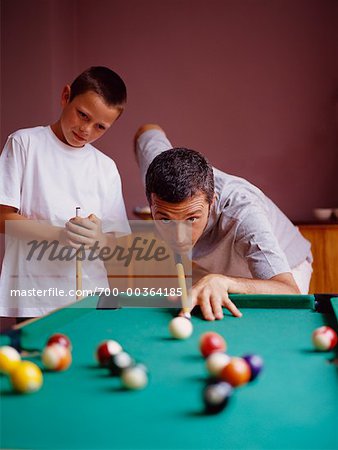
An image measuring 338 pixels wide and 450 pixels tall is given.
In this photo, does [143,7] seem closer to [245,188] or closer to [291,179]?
[291,179]

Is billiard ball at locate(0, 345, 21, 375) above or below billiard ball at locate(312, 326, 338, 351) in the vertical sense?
above

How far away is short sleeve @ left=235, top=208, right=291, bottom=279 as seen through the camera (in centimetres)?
199

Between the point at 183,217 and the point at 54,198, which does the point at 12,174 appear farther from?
the point at 183,217

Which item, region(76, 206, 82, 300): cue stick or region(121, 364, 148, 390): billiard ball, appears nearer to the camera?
region(121, 364, 148, 390): billiard ball

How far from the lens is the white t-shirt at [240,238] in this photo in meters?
2.00

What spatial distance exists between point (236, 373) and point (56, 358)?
0.36 metres

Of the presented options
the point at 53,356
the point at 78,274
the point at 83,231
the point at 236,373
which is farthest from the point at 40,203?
the point at 236,373

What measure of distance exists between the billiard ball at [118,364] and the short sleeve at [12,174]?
1.13 metres

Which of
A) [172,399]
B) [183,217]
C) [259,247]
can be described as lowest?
[172,399]

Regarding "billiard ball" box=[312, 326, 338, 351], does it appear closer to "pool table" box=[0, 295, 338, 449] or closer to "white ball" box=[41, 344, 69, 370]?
"pool table" box=[0, 295, 338, 449]

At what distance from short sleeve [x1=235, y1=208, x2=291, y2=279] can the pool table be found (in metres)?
0.49

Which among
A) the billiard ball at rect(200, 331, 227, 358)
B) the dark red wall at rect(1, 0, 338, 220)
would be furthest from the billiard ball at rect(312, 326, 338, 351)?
the dark red wall at rect(1, 0, 338, 220)

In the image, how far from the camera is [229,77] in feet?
14.6

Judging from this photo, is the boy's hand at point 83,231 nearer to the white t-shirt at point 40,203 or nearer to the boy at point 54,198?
the boy at point 54,198
